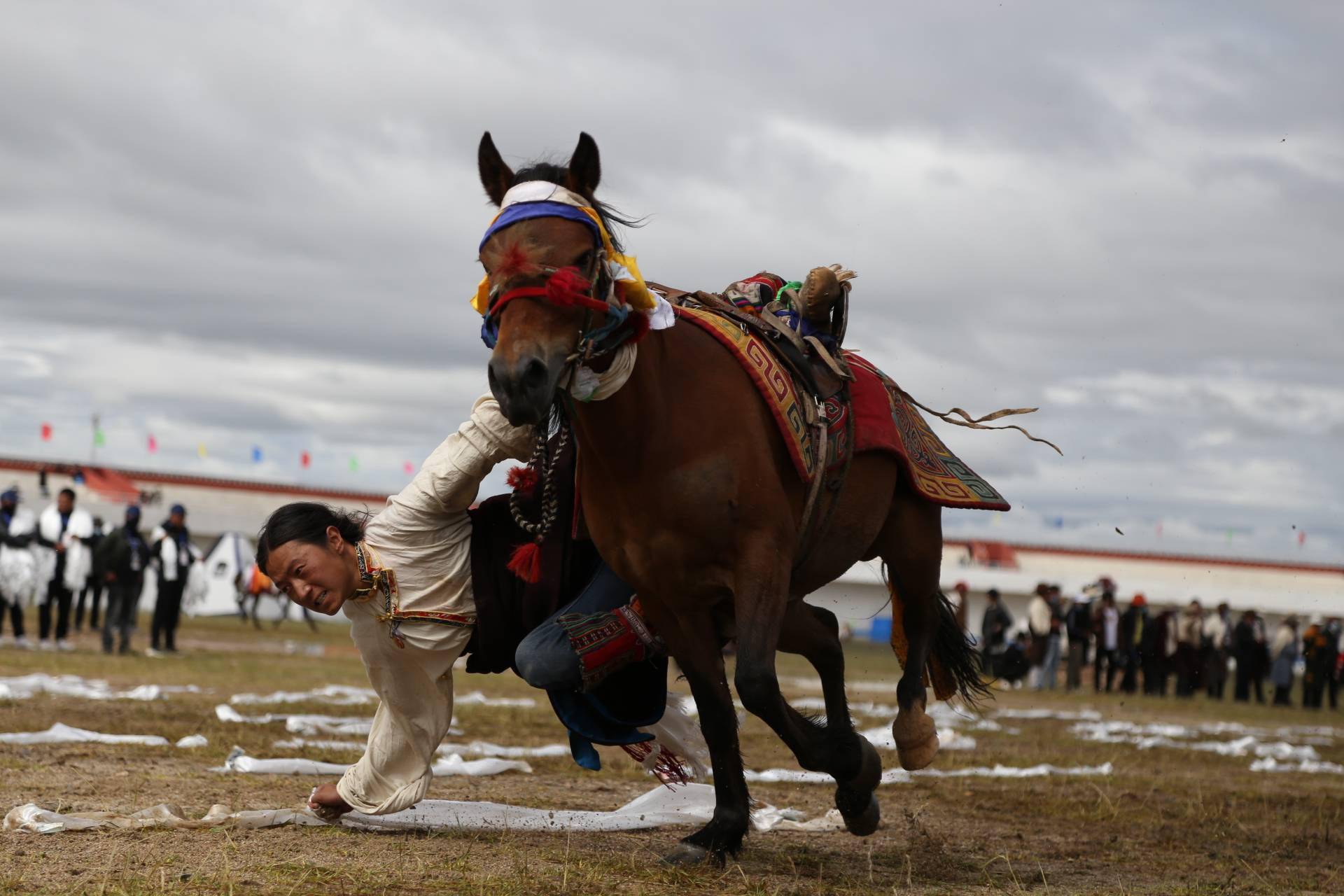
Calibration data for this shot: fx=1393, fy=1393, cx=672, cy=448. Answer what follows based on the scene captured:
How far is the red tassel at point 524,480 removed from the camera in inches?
193

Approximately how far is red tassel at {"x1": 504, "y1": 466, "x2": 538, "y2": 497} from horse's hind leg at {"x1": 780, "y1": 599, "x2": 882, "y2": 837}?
108 centimetres

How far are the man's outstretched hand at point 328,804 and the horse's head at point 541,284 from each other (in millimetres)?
2230

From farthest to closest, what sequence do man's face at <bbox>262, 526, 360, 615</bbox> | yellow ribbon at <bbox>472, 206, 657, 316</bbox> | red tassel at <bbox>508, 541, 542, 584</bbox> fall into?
red tassel at <bbox>508, 541, 542, 584</bbox> < man's face at <bbox>262, 526, 360, 615</bbox> < yellow ribbon at <bbox>472, 206, 657, 316</bbox>

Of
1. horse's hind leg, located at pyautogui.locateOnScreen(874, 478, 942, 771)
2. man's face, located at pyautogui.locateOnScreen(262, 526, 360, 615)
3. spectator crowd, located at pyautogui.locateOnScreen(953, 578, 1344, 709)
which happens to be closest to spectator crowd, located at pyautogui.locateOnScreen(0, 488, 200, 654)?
spectator crowd, located at pyautogui.locateOnScreen(953, 578, 1344, 709)

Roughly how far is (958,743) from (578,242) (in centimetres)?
776

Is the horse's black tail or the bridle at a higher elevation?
the bridle

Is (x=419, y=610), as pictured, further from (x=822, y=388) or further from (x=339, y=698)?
(x=339, y=698)

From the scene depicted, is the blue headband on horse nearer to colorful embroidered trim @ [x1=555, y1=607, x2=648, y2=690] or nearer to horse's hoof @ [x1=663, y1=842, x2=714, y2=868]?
colorful embroidered trim @ [x1=555, y1=607, x2=648, y2=690]

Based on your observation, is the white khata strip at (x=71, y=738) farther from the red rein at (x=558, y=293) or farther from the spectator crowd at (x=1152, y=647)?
the spectator crowd at (x=1152, y=647)

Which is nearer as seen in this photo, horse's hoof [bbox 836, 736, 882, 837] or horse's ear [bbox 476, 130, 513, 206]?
horse's ear [bbox 476, 130, 513, 206]

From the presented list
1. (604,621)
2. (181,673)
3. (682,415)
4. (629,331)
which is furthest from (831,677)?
(181,673)

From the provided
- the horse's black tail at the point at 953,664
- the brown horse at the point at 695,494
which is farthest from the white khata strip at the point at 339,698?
the brown horse at the point at 695,494

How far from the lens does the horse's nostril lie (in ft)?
11.1

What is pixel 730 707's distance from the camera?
4.61 metres
